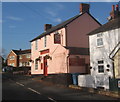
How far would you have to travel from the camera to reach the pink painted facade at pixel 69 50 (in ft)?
80.2

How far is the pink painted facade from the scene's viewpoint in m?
24.5

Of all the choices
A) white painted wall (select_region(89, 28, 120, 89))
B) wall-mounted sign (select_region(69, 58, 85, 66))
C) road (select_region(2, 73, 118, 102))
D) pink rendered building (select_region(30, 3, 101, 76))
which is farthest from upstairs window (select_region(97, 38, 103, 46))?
road (select_region(2, 73, 118, 102))

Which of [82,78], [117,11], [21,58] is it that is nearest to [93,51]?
[82,78]

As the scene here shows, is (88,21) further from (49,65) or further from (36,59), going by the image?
(36,59)

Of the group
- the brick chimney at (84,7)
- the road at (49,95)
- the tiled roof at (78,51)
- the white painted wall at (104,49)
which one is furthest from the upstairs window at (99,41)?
the brick chimney at (84,7)

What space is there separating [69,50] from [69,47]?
1.66 meters

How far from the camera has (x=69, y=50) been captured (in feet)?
79.4

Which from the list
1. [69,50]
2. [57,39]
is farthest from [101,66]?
[57,39]

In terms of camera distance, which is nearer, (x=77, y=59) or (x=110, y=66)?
(x=110, y=66)

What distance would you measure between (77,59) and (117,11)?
736 cm

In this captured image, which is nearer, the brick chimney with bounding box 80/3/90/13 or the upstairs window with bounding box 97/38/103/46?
the upstairs window with bounding box 97/38/103/46

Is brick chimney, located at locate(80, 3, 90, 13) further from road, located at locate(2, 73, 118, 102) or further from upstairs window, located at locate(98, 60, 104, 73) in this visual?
road, located at locate(2, 73, 118, 102)

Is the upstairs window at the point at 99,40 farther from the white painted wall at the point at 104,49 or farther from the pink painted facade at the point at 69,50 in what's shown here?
the pink painted facade at the point at 69,50

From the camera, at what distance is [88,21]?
2847 cm
